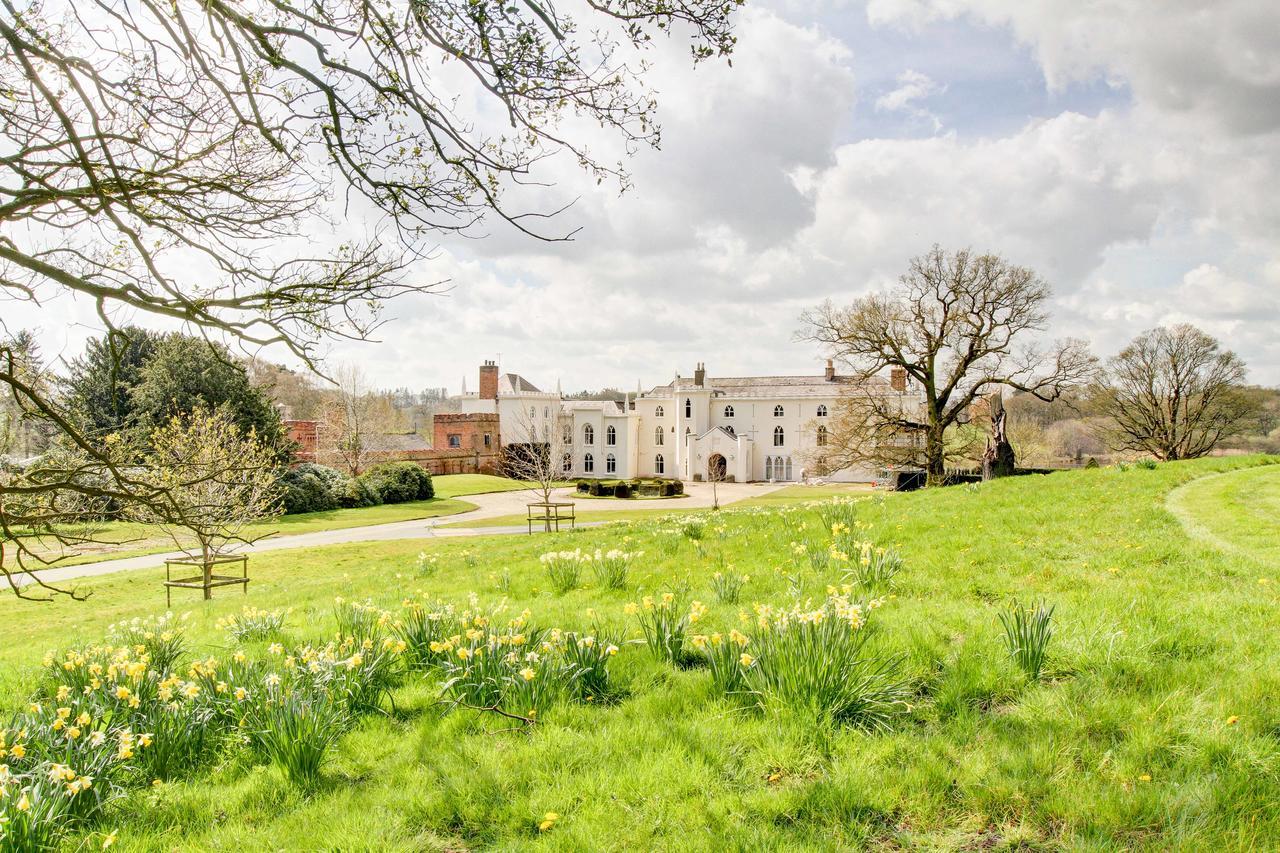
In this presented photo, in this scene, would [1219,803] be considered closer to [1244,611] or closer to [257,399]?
[1244,611]

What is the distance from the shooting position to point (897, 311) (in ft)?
89.8

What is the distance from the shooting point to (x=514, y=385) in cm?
5916

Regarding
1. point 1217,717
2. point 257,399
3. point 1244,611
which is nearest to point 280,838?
point 1217,717

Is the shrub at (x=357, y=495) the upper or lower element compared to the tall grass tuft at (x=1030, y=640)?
lower

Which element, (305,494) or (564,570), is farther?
(305,494)

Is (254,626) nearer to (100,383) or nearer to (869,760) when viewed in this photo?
(869,760)

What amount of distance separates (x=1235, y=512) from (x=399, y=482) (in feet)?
122

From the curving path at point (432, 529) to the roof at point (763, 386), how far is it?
8905 mm

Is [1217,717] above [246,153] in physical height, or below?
below

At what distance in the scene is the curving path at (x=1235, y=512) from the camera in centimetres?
822

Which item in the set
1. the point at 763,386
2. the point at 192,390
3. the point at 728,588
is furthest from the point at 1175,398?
the point at 192,390

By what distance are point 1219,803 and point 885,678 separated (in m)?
1.51

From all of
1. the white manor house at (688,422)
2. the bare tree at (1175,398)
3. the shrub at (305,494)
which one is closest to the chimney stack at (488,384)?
the white manor house at (688,422)

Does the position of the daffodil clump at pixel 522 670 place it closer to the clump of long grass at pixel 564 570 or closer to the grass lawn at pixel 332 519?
the clump of long grass at pixel 564 570
